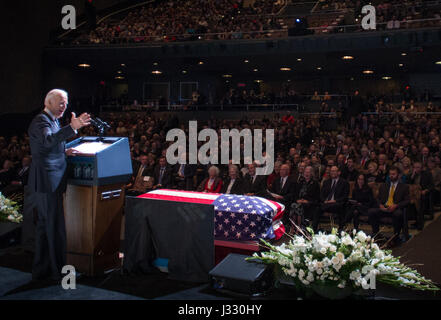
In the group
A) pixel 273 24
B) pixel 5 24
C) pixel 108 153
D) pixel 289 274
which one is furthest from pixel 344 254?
pixel 5 24

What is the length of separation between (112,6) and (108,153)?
74.0 feet

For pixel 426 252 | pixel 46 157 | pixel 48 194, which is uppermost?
pixel 46 157

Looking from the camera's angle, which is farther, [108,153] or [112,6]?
[112,6]

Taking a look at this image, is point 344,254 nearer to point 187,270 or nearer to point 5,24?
point 187,270

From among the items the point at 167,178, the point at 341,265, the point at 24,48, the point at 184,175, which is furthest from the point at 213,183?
the point at 24,48

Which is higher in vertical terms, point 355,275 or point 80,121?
point 80,121

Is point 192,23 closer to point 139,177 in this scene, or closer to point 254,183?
point 139,177

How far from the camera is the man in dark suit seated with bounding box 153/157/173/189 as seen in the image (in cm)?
843

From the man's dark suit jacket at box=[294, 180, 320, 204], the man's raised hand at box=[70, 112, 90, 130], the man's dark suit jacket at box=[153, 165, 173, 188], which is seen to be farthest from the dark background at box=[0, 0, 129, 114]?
the man's raised hand at box=[70, 112, 90, 130]

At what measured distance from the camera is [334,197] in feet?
22.8

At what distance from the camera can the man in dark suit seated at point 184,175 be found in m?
8.83

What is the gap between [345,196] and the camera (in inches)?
270

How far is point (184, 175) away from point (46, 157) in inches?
220
